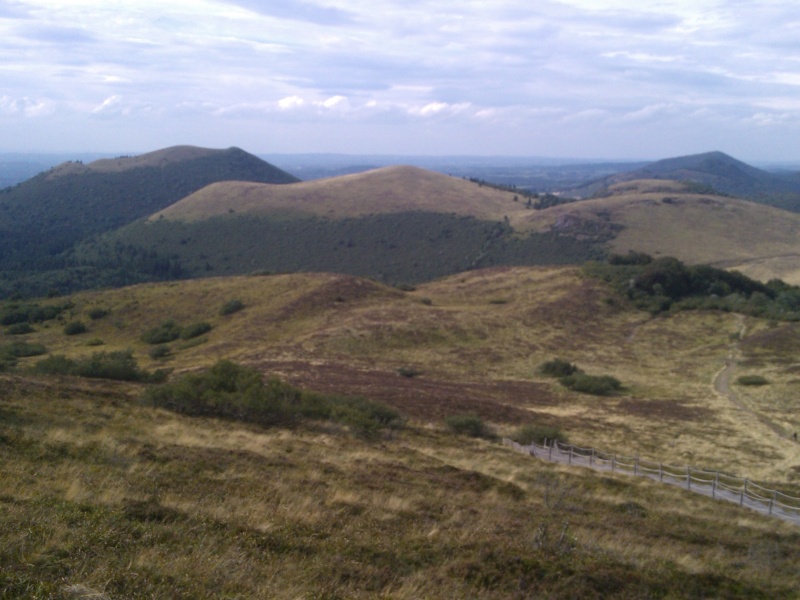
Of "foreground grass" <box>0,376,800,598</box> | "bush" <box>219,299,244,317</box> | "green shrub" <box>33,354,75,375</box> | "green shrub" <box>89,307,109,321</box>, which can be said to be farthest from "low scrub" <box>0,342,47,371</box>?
"foreground grass" <box>0,376,800,598</box>

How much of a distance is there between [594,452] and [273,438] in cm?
1056

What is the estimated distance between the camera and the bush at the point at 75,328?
144 feet

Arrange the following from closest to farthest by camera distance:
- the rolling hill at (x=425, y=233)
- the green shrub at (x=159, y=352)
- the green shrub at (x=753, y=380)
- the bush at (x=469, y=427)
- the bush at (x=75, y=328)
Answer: the bush at (x=469, y=427) < the green shrub at (x=753, y=380) < the green shrub at (x=159, y=352) < the bush at (x=75, y=328) < the rolling hill at (x=425, y=233)

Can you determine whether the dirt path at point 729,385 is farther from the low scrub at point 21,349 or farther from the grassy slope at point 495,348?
the low scrub at point 21,349

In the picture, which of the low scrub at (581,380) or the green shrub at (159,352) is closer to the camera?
the low scrub at (581,380)

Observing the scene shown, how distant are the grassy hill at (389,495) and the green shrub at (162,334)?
805cm

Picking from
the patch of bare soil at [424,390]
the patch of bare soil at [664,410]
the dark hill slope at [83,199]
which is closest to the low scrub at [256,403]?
the patch of bare soil at [424,390]

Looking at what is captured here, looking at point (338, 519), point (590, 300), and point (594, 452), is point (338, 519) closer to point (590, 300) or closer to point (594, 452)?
point (594, 452)

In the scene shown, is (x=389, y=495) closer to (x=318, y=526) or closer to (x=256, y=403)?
(x=318, y=526)

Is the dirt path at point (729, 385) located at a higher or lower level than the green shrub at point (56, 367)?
lower

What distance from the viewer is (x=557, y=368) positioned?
35.1 m

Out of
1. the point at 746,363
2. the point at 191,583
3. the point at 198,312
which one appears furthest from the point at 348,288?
the point at 191,583

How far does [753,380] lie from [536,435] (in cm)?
1875

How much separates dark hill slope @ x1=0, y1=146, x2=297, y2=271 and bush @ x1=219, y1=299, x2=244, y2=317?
64676 millimetres
